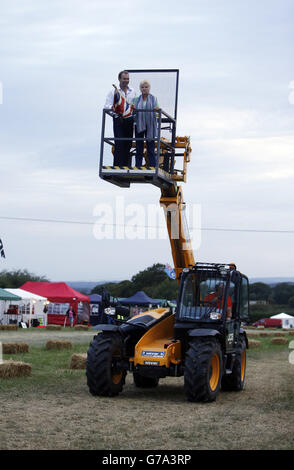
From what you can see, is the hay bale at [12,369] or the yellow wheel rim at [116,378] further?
the hay bale at [12,369]

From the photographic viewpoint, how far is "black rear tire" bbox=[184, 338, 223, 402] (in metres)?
11.3

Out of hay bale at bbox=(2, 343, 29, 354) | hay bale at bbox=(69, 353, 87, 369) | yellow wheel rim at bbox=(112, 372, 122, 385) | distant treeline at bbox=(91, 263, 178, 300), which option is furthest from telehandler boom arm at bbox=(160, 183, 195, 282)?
distant treeline at bbox=(91, 263, 178, 300)

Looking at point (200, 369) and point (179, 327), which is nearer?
point (200, 369)

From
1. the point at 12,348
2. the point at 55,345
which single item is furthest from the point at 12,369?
the point at 55,345

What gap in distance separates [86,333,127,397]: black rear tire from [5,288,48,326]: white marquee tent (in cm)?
3291

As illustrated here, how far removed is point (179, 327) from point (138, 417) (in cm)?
282

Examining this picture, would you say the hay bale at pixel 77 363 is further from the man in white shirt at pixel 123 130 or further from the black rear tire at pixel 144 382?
the man in white shirt at pixel 123 130

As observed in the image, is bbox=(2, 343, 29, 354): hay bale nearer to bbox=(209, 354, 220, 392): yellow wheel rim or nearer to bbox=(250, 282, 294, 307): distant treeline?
bbox=(209, 354, 220, 392): yellow wheel rim

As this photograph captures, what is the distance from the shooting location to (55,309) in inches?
1959

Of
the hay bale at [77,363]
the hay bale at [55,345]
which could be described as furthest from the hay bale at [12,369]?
the hay bale at [55,345]

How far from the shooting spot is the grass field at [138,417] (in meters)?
7.91

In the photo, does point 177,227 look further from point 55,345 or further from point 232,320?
point 55,345

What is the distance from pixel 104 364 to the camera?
461 inches

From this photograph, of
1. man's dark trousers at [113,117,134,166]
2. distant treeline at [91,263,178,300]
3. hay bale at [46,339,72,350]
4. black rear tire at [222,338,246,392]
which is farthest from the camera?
distant treeline at [91,263,178,300]
